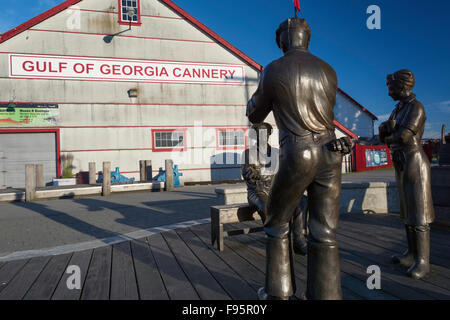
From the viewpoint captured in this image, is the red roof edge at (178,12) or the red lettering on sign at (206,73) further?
the red lettering on sign at (206,73)

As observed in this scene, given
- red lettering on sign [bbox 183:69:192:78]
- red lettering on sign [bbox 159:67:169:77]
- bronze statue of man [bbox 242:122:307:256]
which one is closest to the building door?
red lettering on sign [bbox 159:67:169:77]

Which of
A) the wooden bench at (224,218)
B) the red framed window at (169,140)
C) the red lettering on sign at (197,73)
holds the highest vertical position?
the red lettering on sign at (197,73)

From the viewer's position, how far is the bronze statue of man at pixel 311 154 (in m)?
1.95

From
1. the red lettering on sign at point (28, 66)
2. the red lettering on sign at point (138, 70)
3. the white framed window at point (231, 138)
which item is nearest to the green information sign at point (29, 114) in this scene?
the red lettering on sign at point (28, 66)

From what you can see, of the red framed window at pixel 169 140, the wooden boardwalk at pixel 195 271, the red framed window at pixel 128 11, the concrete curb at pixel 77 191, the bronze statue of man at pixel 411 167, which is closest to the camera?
the wooden boardwalk at pixel 195 271

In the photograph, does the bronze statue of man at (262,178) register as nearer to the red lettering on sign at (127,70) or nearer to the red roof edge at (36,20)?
the red lettering on sign at (127,70)

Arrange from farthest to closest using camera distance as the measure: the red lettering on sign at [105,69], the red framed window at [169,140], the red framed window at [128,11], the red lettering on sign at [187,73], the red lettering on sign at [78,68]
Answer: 1. the red lettering on sign at [187,73]
2. the red framed window at [169,140]
3. the red framed window at [128,11]
4. the red lettering on sign at [105,69]
5. the red lettering on sign at [78,68]

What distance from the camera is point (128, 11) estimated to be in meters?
14.0

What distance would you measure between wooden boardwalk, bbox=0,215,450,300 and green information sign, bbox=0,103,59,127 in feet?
37.0

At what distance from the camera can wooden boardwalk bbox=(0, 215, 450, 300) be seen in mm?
2529

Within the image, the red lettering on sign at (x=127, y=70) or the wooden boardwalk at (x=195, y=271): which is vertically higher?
the red lettering on sign at (x=127, y=70)

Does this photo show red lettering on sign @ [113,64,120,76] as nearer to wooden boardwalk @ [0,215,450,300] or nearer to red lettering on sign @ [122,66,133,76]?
red lettering on sign @ [122,66,133,76]

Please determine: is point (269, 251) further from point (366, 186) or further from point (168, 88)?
point (168, 88)

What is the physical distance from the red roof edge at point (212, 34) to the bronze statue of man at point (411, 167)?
44.0ft
